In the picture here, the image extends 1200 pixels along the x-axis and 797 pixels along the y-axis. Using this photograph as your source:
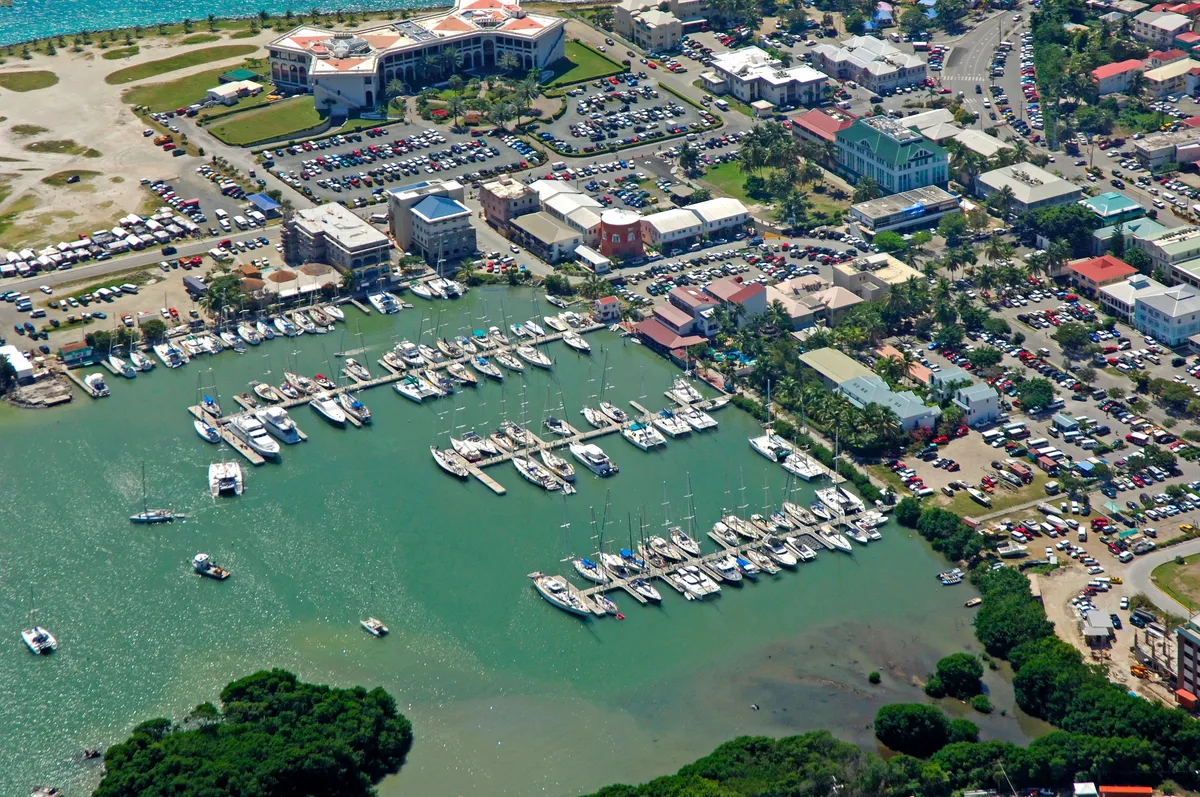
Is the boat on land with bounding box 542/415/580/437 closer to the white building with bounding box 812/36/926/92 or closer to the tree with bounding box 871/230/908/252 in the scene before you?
the tree with bounding box 871/230/908/252

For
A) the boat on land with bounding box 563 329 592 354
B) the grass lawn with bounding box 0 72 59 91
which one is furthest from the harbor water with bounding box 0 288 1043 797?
the grass lawn with bounding box 0 72 59 91

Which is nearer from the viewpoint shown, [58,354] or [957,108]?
[58,354]

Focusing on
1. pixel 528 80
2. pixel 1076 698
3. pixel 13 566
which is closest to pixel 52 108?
pixel 528 80

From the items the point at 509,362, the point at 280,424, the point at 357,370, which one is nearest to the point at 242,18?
the point at 357,370

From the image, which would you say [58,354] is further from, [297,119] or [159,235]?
[297,119]

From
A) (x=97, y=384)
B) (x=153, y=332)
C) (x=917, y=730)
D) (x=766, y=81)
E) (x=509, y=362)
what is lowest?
(x=97, y=384)

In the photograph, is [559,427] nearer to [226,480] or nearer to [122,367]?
[226,480]
